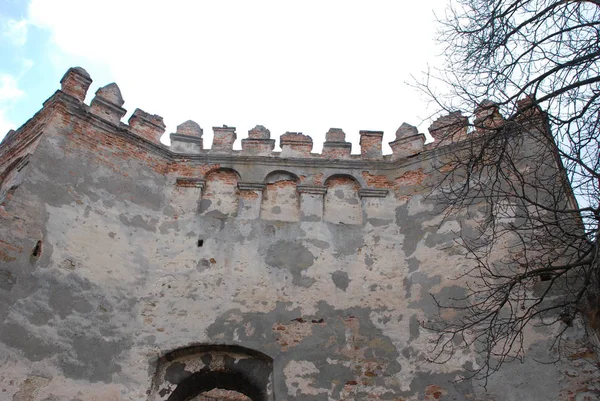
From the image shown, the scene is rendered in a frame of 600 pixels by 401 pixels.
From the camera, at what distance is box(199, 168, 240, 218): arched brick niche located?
922cm

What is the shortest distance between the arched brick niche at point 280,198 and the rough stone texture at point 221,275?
2 centimetres

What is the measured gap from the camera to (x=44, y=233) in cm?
772

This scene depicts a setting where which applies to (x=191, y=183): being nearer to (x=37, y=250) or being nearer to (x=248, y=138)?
(x=248, y=138)

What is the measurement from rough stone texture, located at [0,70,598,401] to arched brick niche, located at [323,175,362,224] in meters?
0.02

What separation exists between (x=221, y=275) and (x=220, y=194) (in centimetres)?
155

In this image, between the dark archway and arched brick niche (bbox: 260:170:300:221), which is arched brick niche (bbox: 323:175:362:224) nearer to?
arched brick niche (bbox: 260:170:300:221)

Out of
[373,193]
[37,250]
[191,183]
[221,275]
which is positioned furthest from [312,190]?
[37,250]

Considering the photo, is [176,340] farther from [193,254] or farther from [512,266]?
[512,266]

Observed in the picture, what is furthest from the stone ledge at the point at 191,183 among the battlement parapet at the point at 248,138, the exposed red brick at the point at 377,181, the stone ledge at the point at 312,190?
the exposed red brick at the point at 377,181

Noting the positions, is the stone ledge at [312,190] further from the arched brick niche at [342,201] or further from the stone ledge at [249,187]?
the stone ledge at [249,187]

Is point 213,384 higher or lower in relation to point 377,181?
lower

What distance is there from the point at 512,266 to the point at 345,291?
2275mm

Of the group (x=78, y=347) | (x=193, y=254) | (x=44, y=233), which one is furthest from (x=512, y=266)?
(x=44, y=233)

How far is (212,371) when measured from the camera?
773cm
